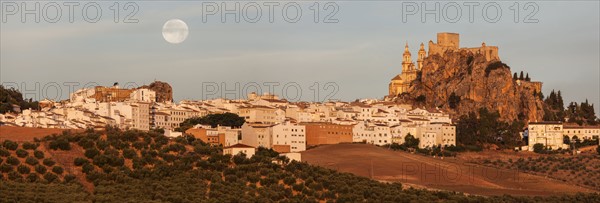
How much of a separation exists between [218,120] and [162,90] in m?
29.9

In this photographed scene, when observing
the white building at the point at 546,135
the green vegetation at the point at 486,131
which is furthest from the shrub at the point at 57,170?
the white building at the point at 546,135

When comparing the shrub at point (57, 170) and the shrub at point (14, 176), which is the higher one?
the shrub at point (57, 170)

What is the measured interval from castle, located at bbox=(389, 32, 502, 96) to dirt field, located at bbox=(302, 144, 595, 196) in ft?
133

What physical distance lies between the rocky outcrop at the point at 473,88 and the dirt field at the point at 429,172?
29.3 m

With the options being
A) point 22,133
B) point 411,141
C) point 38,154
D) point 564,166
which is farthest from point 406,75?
point 38,154

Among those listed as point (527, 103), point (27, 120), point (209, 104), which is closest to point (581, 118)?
point (527, 103)

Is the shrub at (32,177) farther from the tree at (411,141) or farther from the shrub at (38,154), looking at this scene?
the tree at (411,141)

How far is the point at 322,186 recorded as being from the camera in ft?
219

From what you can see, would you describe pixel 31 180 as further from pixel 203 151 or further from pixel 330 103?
pixel 330 103

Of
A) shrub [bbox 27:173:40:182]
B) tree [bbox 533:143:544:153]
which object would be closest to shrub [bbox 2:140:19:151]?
Result: shrub [bbox 27:173:40:182]

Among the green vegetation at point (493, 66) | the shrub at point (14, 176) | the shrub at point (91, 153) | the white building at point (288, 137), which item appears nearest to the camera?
the shrub at point (14, 176)

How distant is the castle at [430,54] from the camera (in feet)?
473

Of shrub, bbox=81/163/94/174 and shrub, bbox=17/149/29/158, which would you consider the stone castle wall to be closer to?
shrub, bbox=81/163/94/174

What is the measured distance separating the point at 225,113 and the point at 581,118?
150 feet
